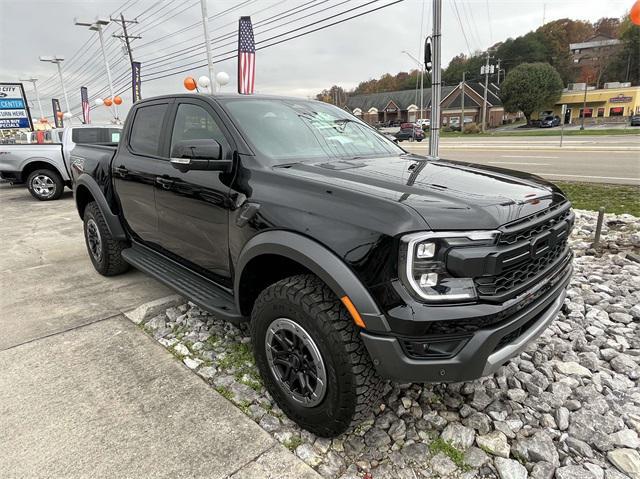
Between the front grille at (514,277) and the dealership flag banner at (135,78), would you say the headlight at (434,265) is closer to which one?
the front grille at (514,277)

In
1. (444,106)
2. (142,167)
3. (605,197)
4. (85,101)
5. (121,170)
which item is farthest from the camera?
(444,106)

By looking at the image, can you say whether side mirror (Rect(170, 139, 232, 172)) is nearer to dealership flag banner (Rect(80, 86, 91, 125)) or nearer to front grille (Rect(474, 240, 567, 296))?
front grille (Rect(474, 240, 567, 296))

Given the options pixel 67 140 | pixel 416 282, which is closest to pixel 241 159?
pixel 416 282

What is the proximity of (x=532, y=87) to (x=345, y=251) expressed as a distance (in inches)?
2575

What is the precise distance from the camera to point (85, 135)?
10.4 m

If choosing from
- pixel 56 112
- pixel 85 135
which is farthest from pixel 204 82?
pixel 56 112

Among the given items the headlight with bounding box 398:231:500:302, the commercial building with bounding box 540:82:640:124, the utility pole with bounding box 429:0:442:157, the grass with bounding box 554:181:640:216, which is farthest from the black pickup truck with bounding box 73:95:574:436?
the commercial building with bounding box 540:82:640:124

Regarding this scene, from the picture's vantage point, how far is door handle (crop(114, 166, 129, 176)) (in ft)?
12.7

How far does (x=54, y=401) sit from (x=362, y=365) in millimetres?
1991

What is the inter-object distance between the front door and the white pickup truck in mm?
8019

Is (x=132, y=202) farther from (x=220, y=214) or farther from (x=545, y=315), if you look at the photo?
(x=545, y=315)

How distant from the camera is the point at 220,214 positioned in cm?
269

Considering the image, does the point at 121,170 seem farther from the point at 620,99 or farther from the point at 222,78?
the point at 620,99

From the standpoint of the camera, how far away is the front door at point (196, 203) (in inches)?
107
